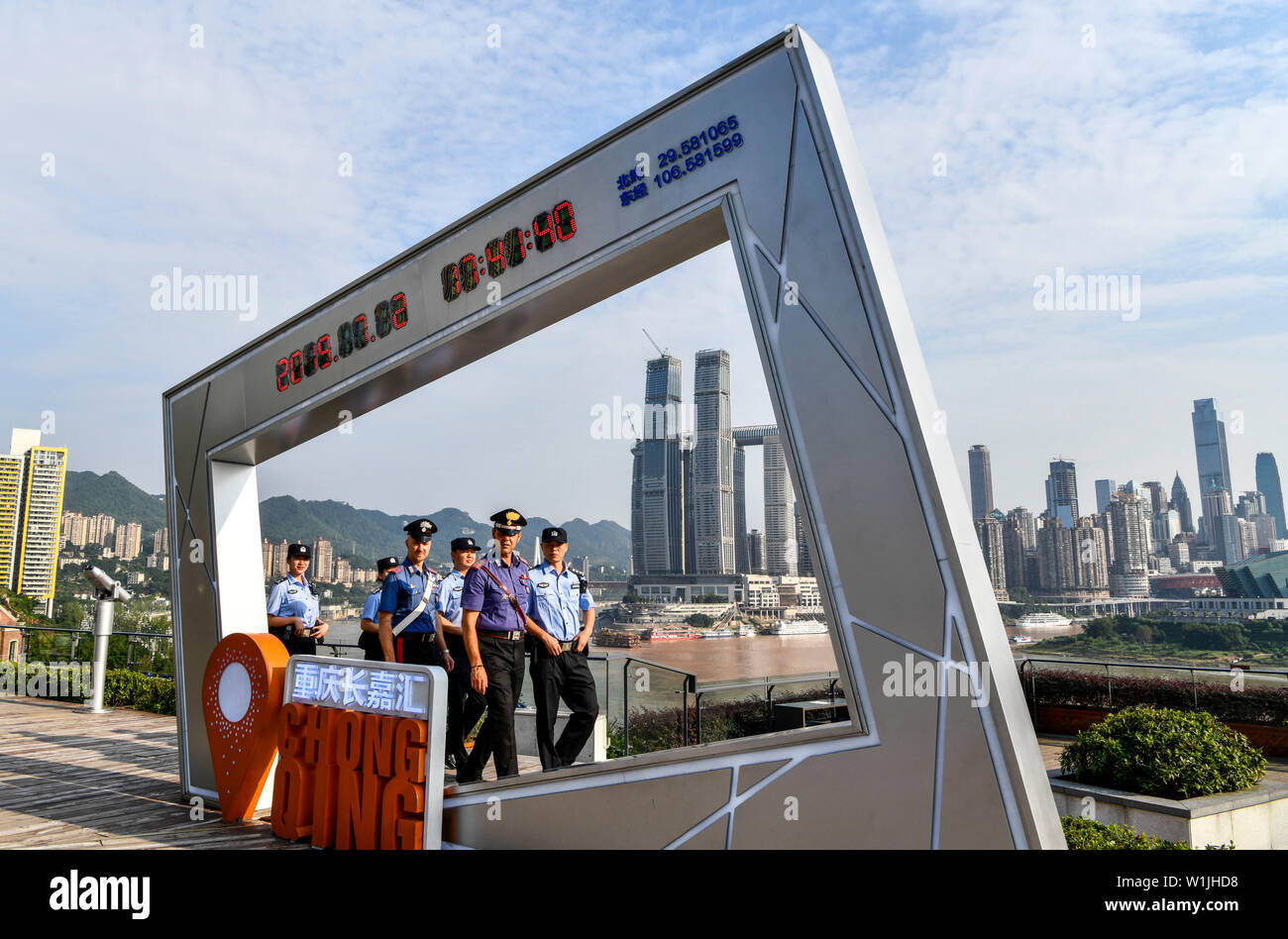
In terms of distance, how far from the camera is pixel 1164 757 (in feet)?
16.1

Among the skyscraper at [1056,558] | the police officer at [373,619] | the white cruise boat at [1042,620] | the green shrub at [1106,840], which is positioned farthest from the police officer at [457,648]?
the skyscraper at [1056,558]

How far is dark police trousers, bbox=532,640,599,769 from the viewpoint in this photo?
16.5 feet

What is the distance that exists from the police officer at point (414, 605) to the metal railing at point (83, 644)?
7353 millimetres

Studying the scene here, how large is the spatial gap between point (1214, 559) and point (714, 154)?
3037 centimetres

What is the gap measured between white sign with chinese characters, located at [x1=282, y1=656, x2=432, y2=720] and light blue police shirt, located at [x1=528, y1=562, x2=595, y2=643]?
0.96 meters

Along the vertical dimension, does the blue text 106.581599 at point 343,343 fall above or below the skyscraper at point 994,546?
above

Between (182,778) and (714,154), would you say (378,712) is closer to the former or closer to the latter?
(182,778)

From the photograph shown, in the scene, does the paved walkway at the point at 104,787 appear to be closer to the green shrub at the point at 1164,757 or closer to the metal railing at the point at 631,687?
the metal railing at the point at 631,687

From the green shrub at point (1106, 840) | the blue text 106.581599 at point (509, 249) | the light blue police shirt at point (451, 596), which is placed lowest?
the green shrub at point (1106, 840)

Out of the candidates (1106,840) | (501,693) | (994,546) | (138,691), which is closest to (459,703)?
(501,693)

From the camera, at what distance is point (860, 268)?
3.41m

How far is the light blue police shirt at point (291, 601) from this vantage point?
7652mm
